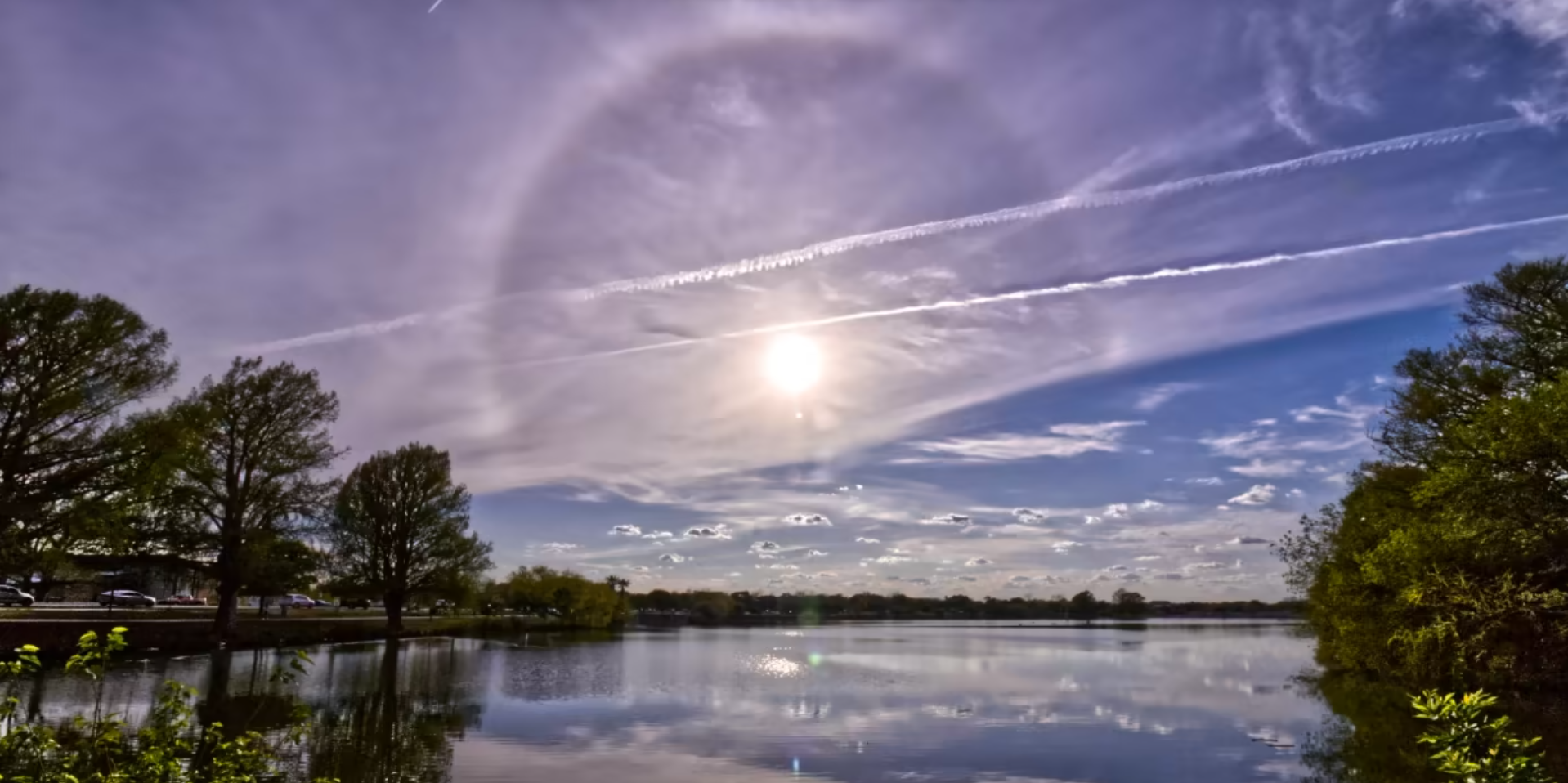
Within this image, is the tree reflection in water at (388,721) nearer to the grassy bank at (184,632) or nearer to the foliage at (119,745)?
the grassy bank at (184,632)

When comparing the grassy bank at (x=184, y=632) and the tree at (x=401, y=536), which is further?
the tree at (x=401, y=536)

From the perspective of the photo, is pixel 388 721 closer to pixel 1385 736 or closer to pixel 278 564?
pixel 1385 736

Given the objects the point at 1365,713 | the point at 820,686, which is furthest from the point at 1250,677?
the point at 820,686

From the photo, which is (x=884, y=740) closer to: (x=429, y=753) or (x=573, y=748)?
(x=573, y=748)

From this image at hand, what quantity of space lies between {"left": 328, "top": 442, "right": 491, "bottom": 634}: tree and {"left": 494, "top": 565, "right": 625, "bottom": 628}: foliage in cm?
5930

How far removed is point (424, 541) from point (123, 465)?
42.7m

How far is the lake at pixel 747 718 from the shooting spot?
75.1ft

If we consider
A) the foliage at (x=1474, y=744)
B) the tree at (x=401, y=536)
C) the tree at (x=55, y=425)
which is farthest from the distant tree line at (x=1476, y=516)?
the tree at (x=401, y=536)

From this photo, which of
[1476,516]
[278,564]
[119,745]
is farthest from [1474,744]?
[278,564]

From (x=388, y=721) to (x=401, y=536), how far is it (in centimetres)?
5333

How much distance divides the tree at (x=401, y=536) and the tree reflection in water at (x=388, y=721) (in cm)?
2701

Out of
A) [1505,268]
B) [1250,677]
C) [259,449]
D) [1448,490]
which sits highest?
[1505,268]

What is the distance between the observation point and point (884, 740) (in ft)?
91.0

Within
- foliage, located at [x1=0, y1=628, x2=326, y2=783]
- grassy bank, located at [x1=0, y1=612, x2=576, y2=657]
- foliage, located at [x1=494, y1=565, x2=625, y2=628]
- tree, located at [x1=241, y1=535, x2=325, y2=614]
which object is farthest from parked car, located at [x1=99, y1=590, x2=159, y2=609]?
foliage, located at [x1=0, y1=628, x2=326, y2=783]
